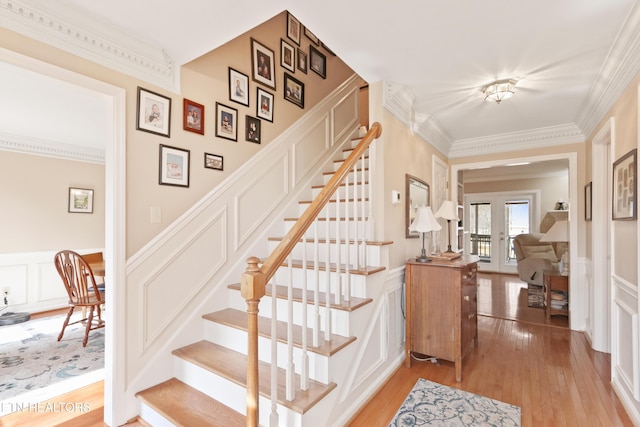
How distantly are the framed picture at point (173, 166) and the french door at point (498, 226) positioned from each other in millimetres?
7724

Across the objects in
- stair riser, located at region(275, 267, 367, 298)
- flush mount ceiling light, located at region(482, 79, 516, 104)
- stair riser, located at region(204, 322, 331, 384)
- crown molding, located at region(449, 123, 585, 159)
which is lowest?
stair riser, located at region(204, 322, 331, 384)

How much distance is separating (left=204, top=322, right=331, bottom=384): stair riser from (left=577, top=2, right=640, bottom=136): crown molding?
254cm

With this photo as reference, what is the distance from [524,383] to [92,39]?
3.78 metres

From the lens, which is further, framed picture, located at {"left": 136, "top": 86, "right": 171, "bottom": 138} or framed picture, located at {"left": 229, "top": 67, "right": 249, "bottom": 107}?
framed picture, located at {"left": 229, "top": 67, "right": 249, "bottom": 107}

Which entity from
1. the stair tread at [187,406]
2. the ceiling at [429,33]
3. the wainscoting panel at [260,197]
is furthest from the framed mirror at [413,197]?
the stair tread at [187,406]

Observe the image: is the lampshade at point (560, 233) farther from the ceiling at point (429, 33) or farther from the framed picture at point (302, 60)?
the framed picture at point (302, 60)

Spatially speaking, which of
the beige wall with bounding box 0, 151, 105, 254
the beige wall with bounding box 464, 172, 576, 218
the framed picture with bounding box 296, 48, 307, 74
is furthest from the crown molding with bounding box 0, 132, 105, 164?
the beige wall with bounding box 464, 172, 576, 218

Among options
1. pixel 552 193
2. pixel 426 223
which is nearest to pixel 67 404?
pixel 426 223

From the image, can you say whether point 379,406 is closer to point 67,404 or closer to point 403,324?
point 403,324

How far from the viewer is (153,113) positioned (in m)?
2.07

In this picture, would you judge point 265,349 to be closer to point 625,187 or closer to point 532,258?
point 625,187

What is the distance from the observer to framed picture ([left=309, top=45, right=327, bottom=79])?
361cm

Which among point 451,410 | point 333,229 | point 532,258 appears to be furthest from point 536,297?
point 333,229

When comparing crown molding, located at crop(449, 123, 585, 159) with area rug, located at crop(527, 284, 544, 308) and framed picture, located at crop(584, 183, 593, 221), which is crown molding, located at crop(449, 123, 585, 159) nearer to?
framed picture, located at crop(584, 183, 593, 221)
